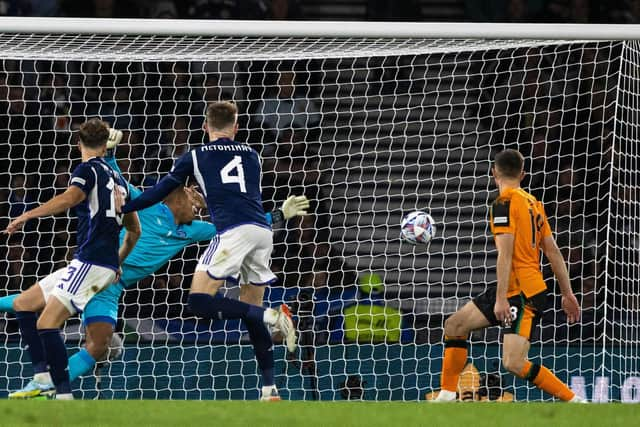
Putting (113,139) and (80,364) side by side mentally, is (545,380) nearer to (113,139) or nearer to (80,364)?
(80,364)

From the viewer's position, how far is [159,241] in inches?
354

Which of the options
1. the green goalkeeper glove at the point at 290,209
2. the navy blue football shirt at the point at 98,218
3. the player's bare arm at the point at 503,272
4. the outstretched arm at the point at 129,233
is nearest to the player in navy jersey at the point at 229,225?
the navy blue football shirt at the point at 98,218

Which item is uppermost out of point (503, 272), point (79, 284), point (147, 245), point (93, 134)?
point (93, 134)

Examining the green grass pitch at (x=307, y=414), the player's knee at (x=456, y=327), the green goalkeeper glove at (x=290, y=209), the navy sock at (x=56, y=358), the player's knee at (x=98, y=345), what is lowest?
the green grass pitch at (x=307, y=414)

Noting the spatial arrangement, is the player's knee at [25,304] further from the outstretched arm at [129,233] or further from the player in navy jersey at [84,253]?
the outstretched arm at [129,233]

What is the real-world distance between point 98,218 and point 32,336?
0.95m

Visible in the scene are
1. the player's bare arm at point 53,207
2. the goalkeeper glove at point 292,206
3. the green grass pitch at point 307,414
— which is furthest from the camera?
the goalkeeper glove at point 292,206

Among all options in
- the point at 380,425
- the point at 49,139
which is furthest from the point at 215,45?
the point at 380,425

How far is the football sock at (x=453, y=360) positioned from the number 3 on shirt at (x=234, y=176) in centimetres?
157

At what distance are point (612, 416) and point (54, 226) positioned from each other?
19.5 ft

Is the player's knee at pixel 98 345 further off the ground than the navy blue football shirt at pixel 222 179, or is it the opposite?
the navy blue football shirt at pixel 222 179

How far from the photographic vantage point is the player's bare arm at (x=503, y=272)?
7465 mm

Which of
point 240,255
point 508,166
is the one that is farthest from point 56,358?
point 508,166

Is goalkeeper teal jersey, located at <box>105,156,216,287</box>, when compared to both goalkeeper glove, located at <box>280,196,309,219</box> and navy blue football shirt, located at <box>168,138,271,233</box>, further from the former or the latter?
navy blue football shirt, located at <box>168,138,271,233</box>
